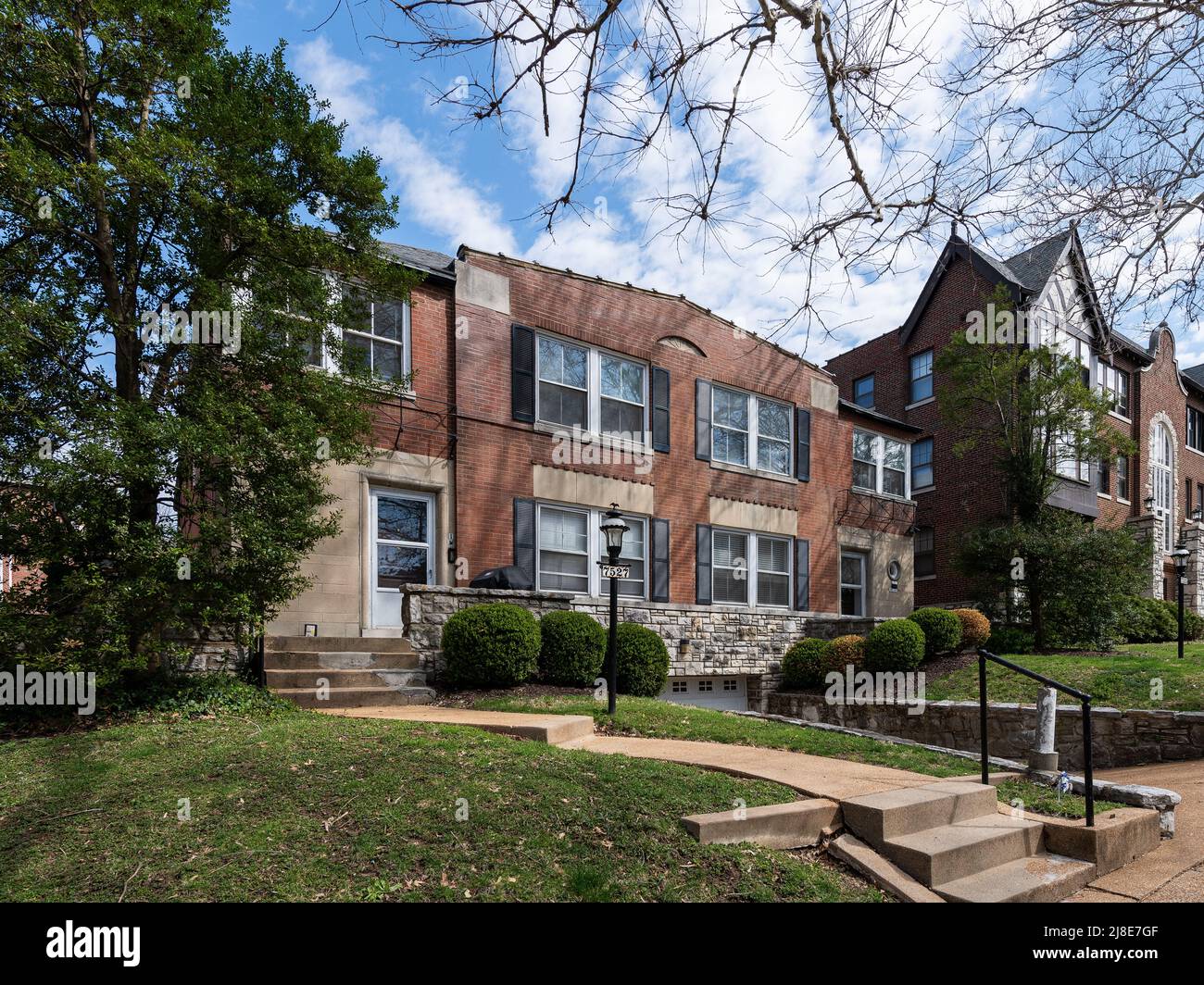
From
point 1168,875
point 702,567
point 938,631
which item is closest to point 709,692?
point 702,567

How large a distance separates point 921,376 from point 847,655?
1290 cm

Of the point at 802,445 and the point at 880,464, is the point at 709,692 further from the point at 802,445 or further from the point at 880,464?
the point at 880,464

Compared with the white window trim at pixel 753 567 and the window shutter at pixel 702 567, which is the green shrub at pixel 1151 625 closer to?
the white window trim at pixel 753 567

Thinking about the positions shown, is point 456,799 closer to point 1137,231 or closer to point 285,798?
point 285,798

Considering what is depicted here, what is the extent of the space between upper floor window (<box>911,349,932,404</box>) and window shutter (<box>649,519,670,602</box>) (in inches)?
508

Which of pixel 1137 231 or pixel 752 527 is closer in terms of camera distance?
pixel 1137 231

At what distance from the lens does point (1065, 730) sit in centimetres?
1038

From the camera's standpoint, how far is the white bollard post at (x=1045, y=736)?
21.5ft

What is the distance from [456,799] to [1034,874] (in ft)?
11.8
